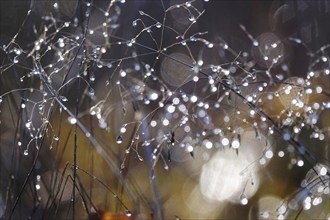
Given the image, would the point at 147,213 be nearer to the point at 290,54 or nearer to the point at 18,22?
the point at 18,22

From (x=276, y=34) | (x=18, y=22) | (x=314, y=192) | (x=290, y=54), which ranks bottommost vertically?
(x=314, y=192)

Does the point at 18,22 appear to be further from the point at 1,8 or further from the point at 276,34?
the point at 276,34

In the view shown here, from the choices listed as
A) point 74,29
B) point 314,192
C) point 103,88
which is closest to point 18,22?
point 74,29

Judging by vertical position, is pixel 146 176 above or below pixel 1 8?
below

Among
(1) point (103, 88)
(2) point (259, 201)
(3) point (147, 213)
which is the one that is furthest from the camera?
(1) point (103, 88)

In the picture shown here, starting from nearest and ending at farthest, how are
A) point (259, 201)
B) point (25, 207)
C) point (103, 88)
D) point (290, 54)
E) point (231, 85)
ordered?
point (231, 85), point (25, 207), point (259, 201), point (103, 88), point (290, 54)

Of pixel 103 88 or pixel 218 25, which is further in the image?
pixel 218 25

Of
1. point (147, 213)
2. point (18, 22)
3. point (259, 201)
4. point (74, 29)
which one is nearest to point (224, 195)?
point (259, 201)
